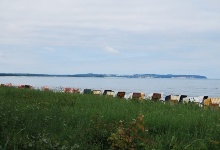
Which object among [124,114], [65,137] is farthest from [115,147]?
[124,114]

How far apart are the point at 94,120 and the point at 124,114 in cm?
160

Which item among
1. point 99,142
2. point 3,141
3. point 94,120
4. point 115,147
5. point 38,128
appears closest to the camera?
point 115,147

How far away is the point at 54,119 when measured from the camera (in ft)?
31.1

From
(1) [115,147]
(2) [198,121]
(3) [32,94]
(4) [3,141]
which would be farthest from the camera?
(3) [32,94]

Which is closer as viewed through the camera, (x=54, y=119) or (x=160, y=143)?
(x=160, y=143)

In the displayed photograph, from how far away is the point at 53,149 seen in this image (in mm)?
6918

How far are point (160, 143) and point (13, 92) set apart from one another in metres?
10.3

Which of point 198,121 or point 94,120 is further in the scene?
point 198,121

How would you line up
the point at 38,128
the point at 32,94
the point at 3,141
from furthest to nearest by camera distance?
1. the point at 32,94
2. the point at 38,128
3. the point at 3,141

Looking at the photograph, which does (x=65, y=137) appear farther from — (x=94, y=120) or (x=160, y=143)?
(x=160, y=143)

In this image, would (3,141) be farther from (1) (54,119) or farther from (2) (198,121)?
(2) (198,121)

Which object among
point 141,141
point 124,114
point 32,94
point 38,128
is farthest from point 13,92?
point 141,141

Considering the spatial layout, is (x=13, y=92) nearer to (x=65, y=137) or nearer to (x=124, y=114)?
(x=124, y=114)

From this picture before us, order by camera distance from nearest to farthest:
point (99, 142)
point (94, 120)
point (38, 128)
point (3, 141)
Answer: point (3, 141) → point (99, 142) → point (38, 128) → point (94, 120)
